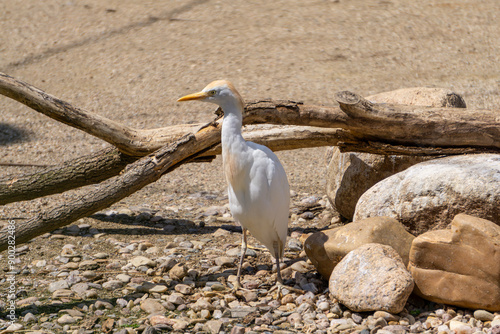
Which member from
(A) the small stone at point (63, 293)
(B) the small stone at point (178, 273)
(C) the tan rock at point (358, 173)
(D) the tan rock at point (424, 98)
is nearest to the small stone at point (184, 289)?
(B) the small stone at point (178, 273)

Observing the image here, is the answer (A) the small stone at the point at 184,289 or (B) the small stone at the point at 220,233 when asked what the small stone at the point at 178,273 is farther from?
(B) the small stone at the point at 220,233

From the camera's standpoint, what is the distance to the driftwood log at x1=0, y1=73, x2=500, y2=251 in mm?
4270

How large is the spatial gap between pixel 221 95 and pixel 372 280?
1.54 m

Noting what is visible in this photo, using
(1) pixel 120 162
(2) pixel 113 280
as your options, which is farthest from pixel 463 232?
(1) pixel 120 162

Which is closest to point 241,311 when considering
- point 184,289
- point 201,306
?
point 201,306

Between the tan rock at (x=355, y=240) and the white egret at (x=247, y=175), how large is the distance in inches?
11.5

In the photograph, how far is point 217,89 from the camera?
140 inches

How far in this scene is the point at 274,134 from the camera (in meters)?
4.72

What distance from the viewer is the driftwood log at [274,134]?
427cm

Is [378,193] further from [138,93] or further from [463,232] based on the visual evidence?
[138,93]

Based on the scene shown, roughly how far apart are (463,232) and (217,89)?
1.81 m

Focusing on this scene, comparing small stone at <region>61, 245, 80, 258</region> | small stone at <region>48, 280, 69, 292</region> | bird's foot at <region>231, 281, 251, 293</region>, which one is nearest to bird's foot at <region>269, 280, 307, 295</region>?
bird's foot at <region>231, 281, 251, 293</region>

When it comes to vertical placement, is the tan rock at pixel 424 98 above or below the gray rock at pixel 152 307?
above

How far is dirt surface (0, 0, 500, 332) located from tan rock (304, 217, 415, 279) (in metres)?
1.74
